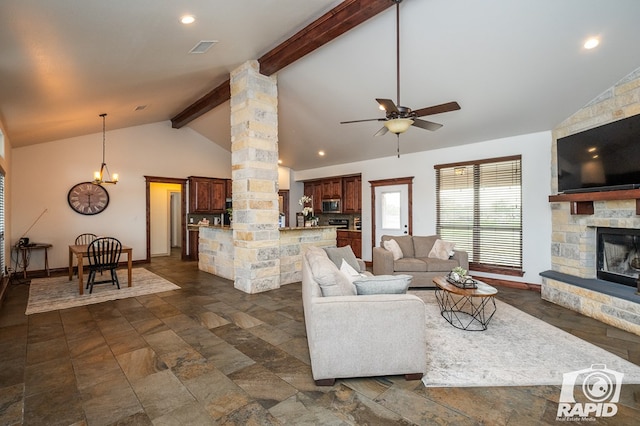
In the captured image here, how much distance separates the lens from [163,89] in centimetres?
533

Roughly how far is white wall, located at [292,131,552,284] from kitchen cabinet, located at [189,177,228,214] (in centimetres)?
429

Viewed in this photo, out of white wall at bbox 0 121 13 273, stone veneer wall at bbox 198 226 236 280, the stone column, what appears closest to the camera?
the stone column

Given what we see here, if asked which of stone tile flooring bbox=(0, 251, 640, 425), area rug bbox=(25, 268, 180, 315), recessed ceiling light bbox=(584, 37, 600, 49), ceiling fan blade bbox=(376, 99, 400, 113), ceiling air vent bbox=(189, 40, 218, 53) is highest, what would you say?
ceiling air vent bbox=(189, 40, 218, 53)

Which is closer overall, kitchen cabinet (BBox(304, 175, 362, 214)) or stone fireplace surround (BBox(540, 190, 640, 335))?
stone fireplace surround (BBox(540, 190, 640, 335))

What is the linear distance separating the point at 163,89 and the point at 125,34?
237cm

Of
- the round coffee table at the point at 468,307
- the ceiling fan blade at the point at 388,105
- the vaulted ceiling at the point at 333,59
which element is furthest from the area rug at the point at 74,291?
the ceiling fan blade at the point at 388,105

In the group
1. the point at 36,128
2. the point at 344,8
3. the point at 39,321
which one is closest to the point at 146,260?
the point at 36,128

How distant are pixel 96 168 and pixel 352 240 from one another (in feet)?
21.3

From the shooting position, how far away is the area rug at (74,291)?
4.34 meters

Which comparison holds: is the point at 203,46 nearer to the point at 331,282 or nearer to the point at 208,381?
the point at 331,282

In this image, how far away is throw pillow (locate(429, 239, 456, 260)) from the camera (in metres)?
5.32

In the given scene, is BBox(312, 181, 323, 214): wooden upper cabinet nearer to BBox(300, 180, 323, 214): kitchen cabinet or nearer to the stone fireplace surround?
BBox(300, 180, 323, 214): kitchen cabinet

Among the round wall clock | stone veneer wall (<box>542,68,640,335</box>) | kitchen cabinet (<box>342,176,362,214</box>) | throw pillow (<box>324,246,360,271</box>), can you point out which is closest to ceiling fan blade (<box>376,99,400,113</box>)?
throw pillow (<box>324,246,360,271</box>)

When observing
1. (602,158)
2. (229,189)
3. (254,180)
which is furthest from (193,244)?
(602,158)
